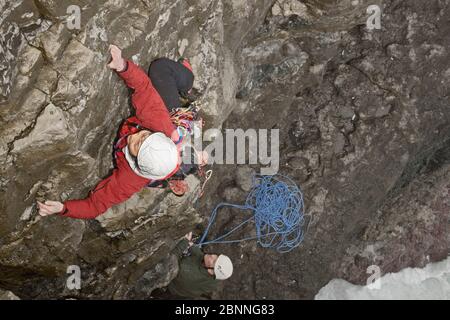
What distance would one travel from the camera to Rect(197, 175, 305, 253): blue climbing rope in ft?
18.1

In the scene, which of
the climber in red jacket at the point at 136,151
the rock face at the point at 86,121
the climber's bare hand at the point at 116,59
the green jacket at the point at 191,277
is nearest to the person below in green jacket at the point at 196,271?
the green jacket at the point at 191,277

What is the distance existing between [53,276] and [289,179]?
2915 millimetres

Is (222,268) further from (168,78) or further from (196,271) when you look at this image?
(168,78)

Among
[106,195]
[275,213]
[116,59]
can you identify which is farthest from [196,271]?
[116,59]

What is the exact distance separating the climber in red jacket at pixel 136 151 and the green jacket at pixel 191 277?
1.74m

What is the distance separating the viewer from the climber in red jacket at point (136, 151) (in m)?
3.40

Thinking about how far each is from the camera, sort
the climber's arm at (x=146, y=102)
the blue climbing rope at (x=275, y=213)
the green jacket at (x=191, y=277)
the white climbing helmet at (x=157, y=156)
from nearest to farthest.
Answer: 1. the white climbing helmet at (x=157, y=156)
2. the climber's arm at (x=146, y=102)
3. the green jacket at (x=191, y=277)
4. the blue climbing rope at (x=275, y=213)

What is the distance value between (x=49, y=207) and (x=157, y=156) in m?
1.05

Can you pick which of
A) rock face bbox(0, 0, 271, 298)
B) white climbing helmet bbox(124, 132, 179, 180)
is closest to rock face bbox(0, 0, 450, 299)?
rock face bbox(0, 0, 271, 298)

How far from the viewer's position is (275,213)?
216 inches

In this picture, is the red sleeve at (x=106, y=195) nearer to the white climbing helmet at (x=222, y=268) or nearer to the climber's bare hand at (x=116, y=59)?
the climber's bare hand at (x=116, y=59)

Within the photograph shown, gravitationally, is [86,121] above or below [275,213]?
above

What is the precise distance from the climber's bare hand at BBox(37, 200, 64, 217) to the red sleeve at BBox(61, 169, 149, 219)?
0.05 metres
